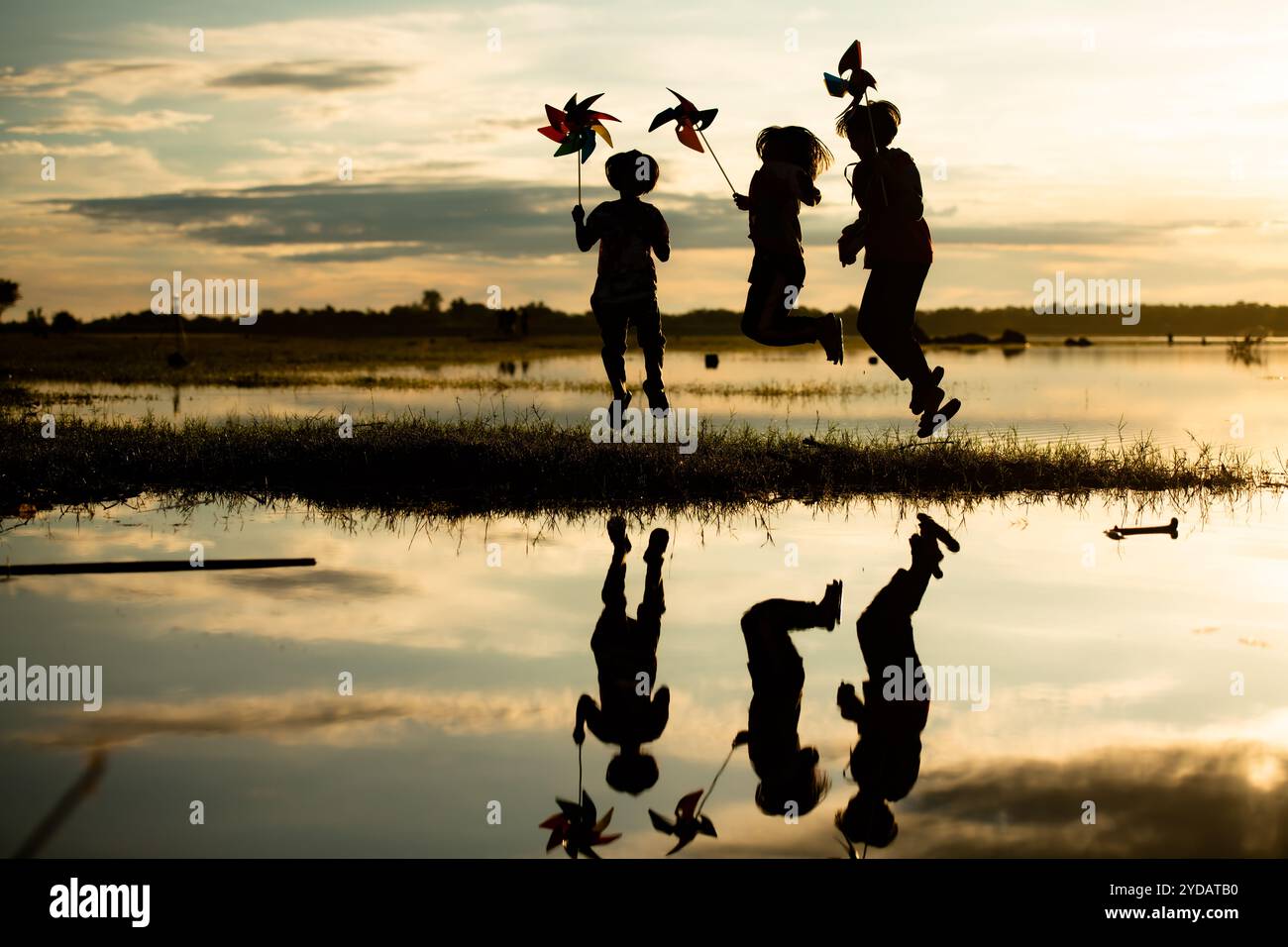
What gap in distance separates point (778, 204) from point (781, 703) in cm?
861

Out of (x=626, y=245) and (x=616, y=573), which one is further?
(x=626, y=245)

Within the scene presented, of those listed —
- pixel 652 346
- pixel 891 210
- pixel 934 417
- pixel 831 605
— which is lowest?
pixel 831 605

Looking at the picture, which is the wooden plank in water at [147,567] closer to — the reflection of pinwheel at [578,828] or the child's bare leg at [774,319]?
the reflection of pinwheel at [578,828]

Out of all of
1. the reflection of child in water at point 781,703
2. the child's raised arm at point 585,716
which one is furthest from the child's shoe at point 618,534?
the child's raised arm at point 585,716

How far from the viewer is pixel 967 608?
29.0 feet

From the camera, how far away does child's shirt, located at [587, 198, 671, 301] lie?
618 inches

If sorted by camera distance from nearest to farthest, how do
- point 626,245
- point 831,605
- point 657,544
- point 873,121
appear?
point 831,605
point 657,544
point 873,121
point 626,245

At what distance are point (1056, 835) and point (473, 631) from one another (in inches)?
159

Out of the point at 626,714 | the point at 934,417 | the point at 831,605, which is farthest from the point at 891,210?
the point at 626,714

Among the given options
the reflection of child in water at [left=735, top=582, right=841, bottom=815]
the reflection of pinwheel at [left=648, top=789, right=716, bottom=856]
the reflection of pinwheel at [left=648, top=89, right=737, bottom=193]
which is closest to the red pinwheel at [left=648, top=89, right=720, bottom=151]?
the reflection of pinwheel at [left=648, top=89, right=737, bottom=193]

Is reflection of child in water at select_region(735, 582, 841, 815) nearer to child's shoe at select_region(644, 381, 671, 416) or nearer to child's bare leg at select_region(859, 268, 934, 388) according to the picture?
child's bare leg at select_region(859, 268, 934, 388)

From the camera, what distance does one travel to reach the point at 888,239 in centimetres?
1384

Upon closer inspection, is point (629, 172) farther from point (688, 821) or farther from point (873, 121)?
point (688, 821)
